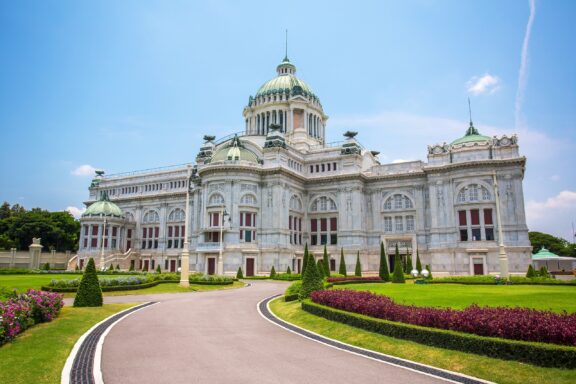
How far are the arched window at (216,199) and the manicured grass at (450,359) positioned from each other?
49350mm

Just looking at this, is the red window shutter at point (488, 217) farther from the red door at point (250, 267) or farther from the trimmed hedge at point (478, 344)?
the trimmed hedge at point (478, 344)

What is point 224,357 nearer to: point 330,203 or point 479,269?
point 479,269

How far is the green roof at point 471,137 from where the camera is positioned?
6656 centimetres

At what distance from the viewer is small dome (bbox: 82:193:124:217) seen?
8844 cm

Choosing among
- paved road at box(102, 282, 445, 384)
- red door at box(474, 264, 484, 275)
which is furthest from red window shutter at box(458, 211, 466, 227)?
paved road at box(102, 282, 445, 384)

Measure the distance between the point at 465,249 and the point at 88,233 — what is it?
233 feet

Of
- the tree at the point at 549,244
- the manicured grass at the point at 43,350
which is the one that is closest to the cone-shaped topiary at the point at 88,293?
the manicured grass at the point at 43,350

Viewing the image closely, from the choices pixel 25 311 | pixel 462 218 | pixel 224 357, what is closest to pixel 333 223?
pixel 462 218

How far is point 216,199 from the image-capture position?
228 feet

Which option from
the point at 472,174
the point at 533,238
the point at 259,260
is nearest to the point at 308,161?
the point at 259,260

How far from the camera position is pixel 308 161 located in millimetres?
78375

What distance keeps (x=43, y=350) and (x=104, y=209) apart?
80.5 metres

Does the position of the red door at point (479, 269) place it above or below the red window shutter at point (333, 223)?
below

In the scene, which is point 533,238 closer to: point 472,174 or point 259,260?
point 472,174
